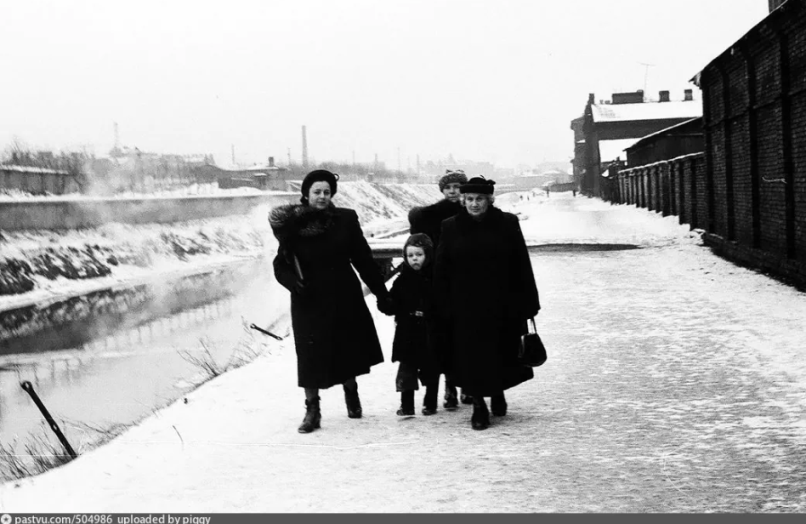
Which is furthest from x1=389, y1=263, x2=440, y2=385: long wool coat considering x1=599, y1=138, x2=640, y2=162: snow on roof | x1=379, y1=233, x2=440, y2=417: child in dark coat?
x1=599, y1=138, x2=640, y2=162: snow on roof

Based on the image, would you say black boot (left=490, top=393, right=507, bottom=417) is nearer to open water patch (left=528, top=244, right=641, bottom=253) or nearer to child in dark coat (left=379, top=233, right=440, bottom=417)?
child in dark coat (left=379, top=233, right=440, bottom=417)

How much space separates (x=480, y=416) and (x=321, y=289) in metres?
1.40

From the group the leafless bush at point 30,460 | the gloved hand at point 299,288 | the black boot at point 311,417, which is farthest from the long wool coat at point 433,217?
the leafless bush at point 30,460

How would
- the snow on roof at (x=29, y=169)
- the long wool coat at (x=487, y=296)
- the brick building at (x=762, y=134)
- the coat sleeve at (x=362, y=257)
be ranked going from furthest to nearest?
the snow on roof at (x=29, y=169) < the brick building at (x=762, y=134) < the coat sleeve at (x=362, y=257) < the long wool coat at (x=487, y=296)

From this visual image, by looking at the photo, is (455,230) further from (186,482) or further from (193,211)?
(193,211)

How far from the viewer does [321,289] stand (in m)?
6.40

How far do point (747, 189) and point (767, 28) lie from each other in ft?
11.7

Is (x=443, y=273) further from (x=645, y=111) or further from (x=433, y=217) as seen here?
(x=645, y=111)

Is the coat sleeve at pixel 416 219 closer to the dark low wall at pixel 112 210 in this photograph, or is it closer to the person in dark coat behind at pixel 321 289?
the person in dark coat behind at pixel 321 289

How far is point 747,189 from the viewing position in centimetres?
1675

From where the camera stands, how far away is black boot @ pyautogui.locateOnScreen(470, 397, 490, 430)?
609 cm

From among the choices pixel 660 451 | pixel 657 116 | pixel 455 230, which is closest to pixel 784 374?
pixel 660 451

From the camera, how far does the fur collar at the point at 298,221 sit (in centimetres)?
629

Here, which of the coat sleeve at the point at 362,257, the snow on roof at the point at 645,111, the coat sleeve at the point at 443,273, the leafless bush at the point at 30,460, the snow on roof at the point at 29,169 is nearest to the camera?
the coat sleeve at the point at 443,273
